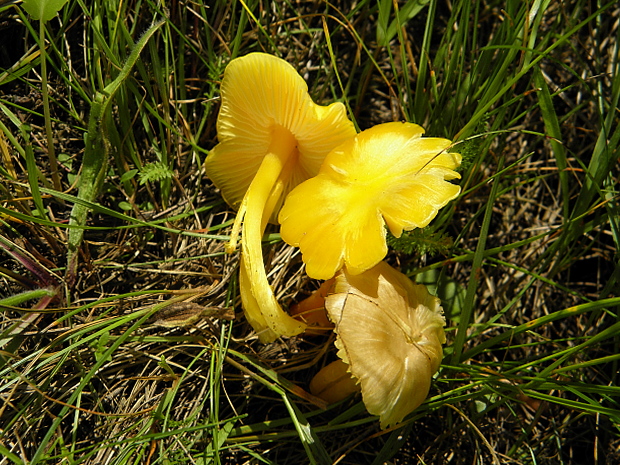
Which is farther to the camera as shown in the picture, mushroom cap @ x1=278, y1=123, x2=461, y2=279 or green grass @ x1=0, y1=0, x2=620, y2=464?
green grass @ x1=0, y1=0, x2=620, y2=464

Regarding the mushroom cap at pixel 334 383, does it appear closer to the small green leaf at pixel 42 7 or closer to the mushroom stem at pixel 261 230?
the mushroom stem at pixel 261 230

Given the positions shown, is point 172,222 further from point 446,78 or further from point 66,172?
point 446,78

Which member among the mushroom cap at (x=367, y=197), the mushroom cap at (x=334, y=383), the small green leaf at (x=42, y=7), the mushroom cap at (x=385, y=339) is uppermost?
the small green leaf at (x=42, y=7)

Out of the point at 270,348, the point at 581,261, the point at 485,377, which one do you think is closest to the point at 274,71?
the point at 270,348

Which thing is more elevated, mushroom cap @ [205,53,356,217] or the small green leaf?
the small green leaf

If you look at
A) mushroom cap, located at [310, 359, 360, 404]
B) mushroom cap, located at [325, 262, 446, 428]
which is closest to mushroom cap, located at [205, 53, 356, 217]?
mushroom cap, located at [325, 262, 446, 428]

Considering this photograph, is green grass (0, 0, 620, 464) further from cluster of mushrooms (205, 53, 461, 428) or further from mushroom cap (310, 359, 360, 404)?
cluster of mushrooms (205, 53, 461, 428)

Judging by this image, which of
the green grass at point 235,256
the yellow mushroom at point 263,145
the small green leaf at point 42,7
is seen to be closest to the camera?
the small green leaf at point 42,7

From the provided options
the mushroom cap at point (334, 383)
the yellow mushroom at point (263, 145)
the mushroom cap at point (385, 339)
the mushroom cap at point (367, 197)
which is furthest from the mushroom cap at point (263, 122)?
the mushroom cap at point (334, 383)
